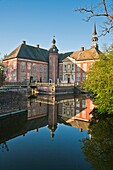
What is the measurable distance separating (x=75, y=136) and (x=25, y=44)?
132 ft

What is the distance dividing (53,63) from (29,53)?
8.20 metres

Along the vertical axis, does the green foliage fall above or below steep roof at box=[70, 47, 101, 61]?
below

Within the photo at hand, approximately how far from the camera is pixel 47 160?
20.6 ft

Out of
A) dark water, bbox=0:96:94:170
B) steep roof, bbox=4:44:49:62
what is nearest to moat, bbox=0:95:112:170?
dark water, bbox=0:96:94:170

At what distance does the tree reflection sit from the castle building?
32977 millimetres

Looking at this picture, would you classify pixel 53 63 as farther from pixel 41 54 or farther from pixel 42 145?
pixel 42 145

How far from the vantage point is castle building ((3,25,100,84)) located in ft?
137

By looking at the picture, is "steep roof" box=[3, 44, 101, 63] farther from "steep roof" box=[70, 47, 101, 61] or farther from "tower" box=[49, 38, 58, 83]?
"tower" box=[49, 38, 58, 83]

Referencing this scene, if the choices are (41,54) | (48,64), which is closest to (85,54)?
(48,64)

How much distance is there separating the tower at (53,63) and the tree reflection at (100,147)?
38808 mm

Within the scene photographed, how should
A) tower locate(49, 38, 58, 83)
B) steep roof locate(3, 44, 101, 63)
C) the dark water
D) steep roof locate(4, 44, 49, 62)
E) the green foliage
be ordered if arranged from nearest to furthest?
1. the dark water
2. the green foliage
3. steep roof locate(4, 44, 49, 62)
4. steep roof locate(3, 44, 101, 63)
5. tower locate(49, 38, 58, 83)

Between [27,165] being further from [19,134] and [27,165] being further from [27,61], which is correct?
[27,61]

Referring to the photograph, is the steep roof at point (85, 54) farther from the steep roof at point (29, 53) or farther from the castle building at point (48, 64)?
the steep roof at point (29, 53)

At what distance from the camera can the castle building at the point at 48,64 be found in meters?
41.7
